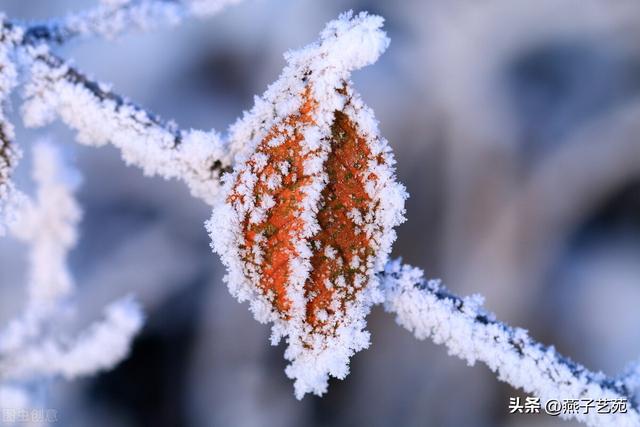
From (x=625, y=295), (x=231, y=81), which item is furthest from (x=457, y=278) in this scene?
(x=231, y=81)

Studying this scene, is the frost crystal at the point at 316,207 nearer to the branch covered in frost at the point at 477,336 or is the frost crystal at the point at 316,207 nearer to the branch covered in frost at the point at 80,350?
the branch covered in frost at the point at 477,336

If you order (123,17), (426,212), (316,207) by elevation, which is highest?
(426,212)

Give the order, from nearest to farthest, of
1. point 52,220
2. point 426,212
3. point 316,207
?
point 316,207, point 52,220, point 426,212

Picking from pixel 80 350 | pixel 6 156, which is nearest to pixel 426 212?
pixel 80 350

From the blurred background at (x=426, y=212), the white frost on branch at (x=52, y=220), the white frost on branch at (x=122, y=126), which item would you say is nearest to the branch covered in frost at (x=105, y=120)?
the white frost on branch at (x=122, y=126)

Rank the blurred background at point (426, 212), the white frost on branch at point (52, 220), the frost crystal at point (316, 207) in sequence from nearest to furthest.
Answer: the frost crystal at point (316, 207), the white frost on branch at point (52, 220), the blurred background at point (426, 212)

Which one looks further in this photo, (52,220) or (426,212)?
(426,212)

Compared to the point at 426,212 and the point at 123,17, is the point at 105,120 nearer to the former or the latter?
the point at 123,17
